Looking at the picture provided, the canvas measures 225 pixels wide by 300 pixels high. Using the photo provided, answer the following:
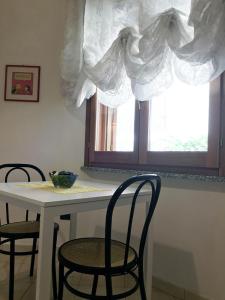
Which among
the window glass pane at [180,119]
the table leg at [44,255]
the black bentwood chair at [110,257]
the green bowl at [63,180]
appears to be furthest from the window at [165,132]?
the table leg at [44,255]

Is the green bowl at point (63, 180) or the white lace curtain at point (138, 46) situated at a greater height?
the white lace curtain at point (138, 46)

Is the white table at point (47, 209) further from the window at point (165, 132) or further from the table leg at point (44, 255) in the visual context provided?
the window at point (165, 132)

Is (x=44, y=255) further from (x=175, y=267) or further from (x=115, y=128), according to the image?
(x=115, y=128)

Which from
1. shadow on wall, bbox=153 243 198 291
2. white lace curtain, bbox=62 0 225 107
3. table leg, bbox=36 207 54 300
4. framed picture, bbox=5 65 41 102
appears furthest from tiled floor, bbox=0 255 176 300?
framed picture, bbox=5 65 41 102

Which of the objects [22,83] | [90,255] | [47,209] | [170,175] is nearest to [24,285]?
[90,255]

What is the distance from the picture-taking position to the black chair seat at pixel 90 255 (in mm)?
1188

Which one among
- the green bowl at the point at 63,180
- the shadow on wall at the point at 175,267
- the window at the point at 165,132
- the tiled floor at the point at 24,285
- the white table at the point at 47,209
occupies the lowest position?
the tiled floor at the point at 24,285

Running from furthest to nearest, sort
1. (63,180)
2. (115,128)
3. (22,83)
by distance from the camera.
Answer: (22,83)
(115,128)
(63,180)

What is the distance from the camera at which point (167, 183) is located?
1.82 meters

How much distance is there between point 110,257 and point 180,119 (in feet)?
3.46

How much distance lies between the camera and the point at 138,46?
5.55ft

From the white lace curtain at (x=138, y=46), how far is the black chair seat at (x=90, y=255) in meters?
0.97

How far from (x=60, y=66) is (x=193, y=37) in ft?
4.28

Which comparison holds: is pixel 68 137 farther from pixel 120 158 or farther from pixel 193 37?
pixel 193 37
